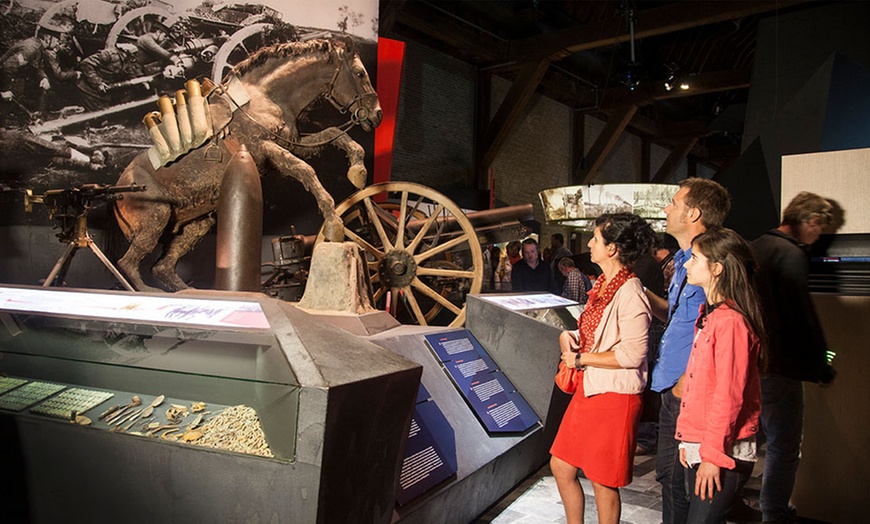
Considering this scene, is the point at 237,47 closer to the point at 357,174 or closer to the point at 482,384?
the point at 357,174

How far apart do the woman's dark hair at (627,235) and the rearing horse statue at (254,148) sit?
2.23m

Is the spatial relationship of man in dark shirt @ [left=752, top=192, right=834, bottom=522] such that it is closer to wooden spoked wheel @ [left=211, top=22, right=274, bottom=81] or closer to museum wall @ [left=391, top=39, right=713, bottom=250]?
wooden spoked wheel @ [left=211, top=22, right=274, bottom=81]

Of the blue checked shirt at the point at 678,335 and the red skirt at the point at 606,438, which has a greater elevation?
the blue checked shirt at the point at 678,335

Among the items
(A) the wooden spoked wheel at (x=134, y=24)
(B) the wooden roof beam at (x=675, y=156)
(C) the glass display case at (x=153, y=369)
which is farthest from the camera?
(B) the wooden roof beam at (x=675, y=156)

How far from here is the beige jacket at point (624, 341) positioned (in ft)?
7.76

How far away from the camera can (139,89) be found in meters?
5.43

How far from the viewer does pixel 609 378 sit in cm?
241

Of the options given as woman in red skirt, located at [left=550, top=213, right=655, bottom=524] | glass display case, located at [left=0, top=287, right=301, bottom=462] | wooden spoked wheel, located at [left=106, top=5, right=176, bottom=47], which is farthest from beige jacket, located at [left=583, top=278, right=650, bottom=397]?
wooden spoked wheel, located at [left=106, top=5, right=176, bottom=47]

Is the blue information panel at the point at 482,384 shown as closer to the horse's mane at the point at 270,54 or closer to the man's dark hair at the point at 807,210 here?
the man's dark hair at the point at 807,210

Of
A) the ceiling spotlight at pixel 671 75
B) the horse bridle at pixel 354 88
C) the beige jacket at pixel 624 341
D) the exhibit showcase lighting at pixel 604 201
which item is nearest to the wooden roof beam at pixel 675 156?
the ceiling spotlight at pixel 671 75

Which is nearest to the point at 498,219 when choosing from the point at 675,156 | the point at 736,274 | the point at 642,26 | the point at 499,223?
the point at 499,223

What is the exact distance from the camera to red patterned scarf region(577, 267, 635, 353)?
2.48m

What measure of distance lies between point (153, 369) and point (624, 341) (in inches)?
62.8

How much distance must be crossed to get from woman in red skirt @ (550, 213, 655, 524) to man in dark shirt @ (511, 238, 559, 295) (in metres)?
4.75
